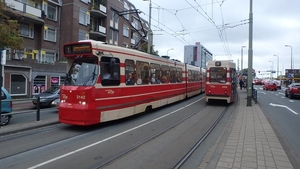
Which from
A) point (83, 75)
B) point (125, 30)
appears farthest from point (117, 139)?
point (125, 30)

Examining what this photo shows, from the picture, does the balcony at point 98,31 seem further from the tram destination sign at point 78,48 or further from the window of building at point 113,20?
the tram destination sign at point 78,48

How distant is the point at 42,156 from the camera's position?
5.48 meters

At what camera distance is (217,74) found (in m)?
16.0

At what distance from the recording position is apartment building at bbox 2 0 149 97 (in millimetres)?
21109

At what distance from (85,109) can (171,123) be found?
3779mm

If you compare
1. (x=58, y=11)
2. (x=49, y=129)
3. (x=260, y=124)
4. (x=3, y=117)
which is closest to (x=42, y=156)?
(x=49, y=129)

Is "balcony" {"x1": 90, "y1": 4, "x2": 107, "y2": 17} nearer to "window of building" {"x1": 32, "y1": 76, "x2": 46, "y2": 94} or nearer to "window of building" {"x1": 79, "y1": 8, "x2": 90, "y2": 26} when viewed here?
"window of building" {"x1": 79, "y1": 8, "x2": 90, "y2": 26}

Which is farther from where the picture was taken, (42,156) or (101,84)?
(101,84)

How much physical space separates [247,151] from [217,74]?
10.6m

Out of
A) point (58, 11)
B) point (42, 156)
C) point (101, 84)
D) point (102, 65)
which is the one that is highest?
point (58, 11)

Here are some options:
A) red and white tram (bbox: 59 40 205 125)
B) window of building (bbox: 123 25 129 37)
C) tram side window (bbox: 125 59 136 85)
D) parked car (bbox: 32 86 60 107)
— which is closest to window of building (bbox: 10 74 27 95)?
parked car (bbox: 32 86 60 107)

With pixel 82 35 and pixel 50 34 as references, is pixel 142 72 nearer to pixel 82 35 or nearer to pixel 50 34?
pixel 50 34

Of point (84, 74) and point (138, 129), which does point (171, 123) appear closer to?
point (138, 129)

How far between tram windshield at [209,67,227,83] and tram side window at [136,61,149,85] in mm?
6328
